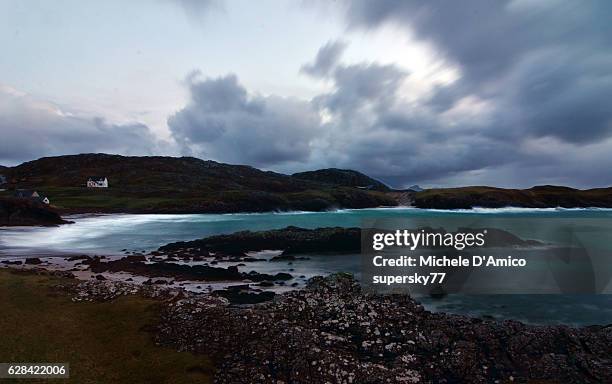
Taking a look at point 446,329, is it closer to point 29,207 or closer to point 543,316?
point 543,316

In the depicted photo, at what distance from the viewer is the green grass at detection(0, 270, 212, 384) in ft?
60.5

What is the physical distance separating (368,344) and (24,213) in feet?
324

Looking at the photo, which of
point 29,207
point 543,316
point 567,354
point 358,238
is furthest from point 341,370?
point 29,207

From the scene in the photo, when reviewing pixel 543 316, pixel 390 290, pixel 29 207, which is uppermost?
pixel 29 207

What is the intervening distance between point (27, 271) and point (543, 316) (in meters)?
45.4

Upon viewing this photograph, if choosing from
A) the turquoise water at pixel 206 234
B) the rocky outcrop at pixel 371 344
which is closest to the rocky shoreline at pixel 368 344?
the rocky outcrop at pixel 371 344

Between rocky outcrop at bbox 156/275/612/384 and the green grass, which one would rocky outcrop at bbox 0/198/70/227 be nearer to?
the green grass

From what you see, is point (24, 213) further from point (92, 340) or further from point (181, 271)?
point (92, 340)

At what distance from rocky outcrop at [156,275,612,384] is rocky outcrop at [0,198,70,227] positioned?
8429 centimetres

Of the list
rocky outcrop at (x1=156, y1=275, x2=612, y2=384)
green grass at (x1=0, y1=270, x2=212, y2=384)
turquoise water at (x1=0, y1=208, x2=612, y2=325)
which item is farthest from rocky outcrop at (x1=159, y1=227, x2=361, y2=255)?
rocky outcrop at (x1=156, y1=275, x2=612, y2=384)

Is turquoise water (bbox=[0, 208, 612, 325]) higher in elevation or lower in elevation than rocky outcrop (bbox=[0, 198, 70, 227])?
lower

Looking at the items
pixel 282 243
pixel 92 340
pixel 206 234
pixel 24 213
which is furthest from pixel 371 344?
pixel 24 213

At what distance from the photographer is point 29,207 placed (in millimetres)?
91688

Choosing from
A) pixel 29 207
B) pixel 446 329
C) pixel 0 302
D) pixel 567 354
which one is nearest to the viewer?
pixel 567 354
